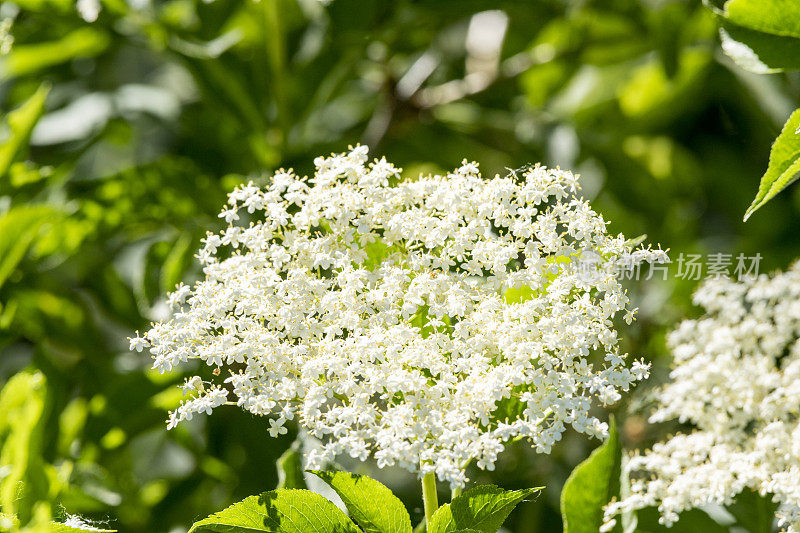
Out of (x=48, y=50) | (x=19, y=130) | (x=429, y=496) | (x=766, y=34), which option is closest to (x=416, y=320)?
(x=429, y=496)

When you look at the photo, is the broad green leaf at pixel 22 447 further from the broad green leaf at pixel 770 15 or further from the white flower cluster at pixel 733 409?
the broad green leaf at pixel 770 15

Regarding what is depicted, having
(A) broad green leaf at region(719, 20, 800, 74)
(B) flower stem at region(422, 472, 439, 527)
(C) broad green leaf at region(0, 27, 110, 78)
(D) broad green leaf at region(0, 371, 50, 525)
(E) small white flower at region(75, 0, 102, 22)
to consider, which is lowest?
(D) broad green leaf at region(0, 371, 50, 525)

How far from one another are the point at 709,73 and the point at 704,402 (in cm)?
137

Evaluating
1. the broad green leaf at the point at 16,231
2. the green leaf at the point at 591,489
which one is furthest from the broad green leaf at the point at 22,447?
the green leaf at the point at 591,489

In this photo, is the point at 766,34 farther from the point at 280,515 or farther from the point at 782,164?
the point at 280,515

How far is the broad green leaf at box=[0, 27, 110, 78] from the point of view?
1854mm

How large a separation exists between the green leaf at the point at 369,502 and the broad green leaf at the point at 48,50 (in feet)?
4.20

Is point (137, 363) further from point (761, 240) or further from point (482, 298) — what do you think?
point (761, 240)

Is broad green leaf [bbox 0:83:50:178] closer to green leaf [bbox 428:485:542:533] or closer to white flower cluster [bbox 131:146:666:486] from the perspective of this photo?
white flower cluster [bbox 131:146:666:486]

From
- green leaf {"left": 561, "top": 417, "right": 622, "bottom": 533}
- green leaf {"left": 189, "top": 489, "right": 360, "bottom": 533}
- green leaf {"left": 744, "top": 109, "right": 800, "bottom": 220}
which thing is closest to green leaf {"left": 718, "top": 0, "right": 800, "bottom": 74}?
green leaf {"left": 744, "top": 109, "right": 800, "bottom": 220}

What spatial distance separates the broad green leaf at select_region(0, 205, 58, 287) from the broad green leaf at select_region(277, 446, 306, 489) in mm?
651

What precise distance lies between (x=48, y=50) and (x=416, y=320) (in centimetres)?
126

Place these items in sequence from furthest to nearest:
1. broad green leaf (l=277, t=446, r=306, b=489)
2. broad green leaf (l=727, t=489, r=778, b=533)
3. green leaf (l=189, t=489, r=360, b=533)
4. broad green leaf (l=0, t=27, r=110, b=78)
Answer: broad green leaf (l=0, t=27, r=110, b=78) → broad green leaf (l=727, t=489, r=778, b=533) → broad green leaf (l=277, t=446, r=306, b=489) → green leaf (l=189, t=489, r=360, b=533)

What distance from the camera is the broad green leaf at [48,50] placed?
1.85m
